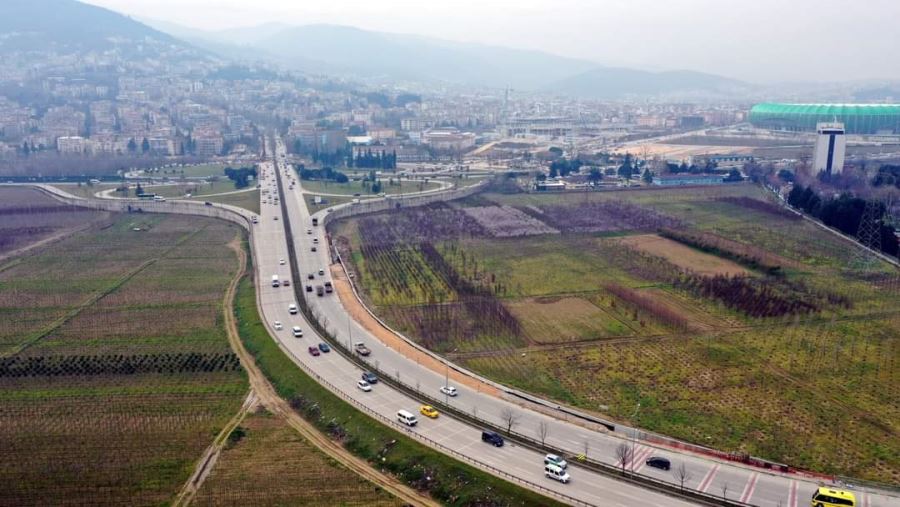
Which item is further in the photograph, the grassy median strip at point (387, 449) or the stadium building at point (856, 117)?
the stadium building at point (856, 117)

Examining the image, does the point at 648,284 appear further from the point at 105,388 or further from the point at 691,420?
the point at 105,388

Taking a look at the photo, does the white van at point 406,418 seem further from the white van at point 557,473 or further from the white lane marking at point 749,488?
the white lane marking at point 749,488

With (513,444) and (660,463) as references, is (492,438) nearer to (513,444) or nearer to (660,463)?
(513,444)

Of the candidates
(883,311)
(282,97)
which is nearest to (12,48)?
(282,97)

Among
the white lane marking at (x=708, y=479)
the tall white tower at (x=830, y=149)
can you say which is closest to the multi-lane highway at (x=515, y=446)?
the white lane marking at (x=708, y=479)

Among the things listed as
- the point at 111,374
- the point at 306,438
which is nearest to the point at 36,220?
the point at 111,374

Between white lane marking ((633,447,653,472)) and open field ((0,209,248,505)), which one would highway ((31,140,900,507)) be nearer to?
white lane marking ((633,447,653,472))
